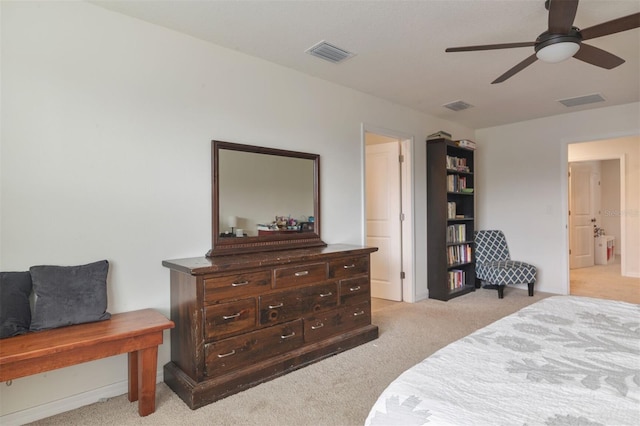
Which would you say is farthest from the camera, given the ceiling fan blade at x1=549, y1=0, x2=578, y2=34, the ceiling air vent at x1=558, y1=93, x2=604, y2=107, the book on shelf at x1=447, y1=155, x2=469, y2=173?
the book on shelf at x1=447, y1=155, x2=469, y2=173

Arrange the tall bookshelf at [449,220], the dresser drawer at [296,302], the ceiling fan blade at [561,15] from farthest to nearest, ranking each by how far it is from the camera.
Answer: the tall bookshelf at [449,220] < the dresser drawer at [296,302] < the ceiling fan blade at [561,15]

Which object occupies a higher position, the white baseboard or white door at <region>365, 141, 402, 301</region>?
white door at <region>365, 141, 402, 301</region>

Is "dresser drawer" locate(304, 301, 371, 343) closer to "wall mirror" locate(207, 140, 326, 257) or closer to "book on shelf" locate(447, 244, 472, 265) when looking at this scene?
"wall mirror" locate(207, 140, 326, 257)

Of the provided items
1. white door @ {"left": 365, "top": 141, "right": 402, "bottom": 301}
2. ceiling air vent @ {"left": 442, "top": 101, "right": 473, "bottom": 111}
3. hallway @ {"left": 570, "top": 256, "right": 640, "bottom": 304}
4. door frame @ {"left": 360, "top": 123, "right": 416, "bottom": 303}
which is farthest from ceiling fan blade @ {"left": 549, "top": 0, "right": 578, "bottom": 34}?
hallway @ {"left": 570, "top": 256, "right": 640, "bottom": 304}

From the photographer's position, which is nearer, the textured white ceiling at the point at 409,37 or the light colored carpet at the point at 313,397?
the light colored carpet at the point at 313,397

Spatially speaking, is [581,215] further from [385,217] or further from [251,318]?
[251,318]

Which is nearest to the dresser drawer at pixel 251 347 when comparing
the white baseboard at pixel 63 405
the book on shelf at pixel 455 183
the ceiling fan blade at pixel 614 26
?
the white baseboard at pixel 63 405

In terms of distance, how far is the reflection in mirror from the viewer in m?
2.81

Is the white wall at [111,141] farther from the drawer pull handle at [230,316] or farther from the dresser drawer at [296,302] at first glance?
the dresser drawer at [296,302]

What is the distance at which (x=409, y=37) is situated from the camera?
267cm

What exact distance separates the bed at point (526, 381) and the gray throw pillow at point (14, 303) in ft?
6.31

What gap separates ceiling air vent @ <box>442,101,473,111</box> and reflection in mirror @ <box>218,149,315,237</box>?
84.5 inches

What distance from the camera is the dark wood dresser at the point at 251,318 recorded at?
218cm

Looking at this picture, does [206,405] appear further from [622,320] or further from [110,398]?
[622,320]
